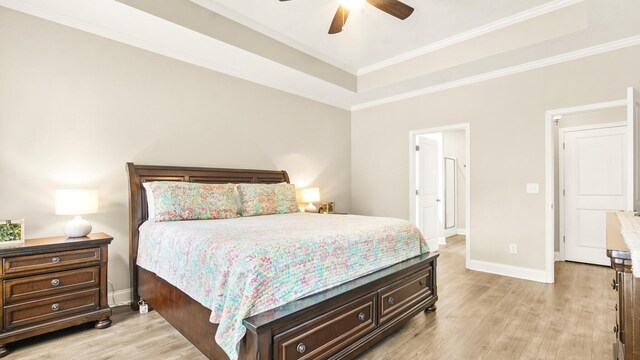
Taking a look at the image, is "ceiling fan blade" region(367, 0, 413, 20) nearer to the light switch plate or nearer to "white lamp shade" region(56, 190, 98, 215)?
the light switch plate

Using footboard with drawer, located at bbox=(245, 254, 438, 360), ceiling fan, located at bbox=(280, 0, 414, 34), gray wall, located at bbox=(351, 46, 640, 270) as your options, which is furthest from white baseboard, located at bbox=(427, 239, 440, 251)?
ceiling fan, located at bbox=(280, 0, 414, 34)

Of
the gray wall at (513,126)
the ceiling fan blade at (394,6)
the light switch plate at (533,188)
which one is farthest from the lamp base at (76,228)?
the light switch plate at (533,188)

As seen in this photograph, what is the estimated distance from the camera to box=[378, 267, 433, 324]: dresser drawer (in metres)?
2.24

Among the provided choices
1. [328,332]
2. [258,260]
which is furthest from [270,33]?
[328,332]

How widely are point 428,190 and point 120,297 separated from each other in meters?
4.73

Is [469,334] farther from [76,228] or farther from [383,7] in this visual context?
[76,228]

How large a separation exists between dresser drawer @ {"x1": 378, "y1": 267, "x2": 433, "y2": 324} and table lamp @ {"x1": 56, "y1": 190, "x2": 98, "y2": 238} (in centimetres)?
247

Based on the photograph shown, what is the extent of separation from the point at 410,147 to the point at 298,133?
1.84 metres

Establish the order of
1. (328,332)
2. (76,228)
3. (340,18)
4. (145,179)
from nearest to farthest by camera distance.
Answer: (328,332)
(76,228)
(340,18)
(145,179)

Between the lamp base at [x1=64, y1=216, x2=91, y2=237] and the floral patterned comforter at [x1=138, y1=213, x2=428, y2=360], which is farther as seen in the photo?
the lamp base at [x1=64, y1=216, x2=91, y2=237]

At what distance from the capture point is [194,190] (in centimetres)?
311

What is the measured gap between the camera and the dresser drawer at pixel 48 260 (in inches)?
85.2

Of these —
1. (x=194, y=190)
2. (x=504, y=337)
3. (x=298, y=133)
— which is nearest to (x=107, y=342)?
(x=194, y=190)

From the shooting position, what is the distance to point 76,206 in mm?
2508
